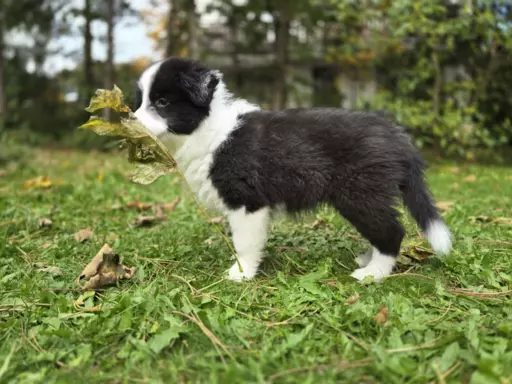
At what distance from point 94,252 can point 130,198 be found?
7.34ft

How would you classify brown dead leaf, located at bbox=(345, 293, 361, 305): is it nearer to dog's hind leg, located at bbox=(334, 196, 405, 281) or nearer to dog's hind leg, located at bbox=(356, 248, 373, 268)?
dog's hind leg, located at bbox=(334, 196, 405, 281)

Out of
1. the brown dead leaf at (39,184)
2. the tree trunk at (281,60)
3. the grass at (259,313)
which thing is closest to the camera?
the grass at (259,313)

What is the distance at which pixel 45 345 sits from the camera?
2137 mm

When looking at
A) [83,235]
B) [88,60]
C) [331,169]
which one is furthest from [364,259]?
[88,60]

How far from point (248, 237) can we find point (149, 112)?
103 centimetres

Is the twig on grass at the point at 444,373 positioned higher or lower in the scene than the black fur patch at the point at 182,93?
lower

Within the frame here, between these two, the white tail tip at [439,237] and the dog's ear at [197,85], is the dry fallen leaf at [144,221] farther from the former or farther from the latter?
the white tail tip at [439,237]

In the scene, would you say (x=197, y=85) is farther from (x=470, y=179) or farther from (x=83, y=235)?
(x=470, y=179)

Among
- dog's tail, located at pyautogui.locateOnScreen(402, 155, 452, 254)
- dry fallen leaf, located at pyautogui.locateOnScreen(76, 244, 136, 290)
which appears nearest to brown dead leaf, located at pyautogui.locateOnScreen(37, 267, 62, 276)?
dry fallen leaf, located at pyautogui.locateOnScreen(76, 244, 136, 290)

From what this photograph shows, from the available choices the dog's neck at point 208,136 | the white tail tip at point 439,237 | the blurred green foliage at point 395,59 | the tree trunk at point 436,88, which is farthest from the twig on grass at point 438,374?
the tree trunk at point 436,88

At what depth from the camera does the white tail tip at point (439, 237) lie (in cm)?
299

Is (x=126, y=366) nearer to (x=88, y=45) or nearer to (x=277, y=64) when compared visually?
(x=277, y=64)

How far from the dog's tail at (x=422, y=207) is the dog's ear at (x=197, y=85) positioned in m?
1.42

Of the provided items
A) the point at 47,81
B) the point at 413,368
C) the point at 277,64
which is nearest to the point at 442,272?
the point at 413,368
